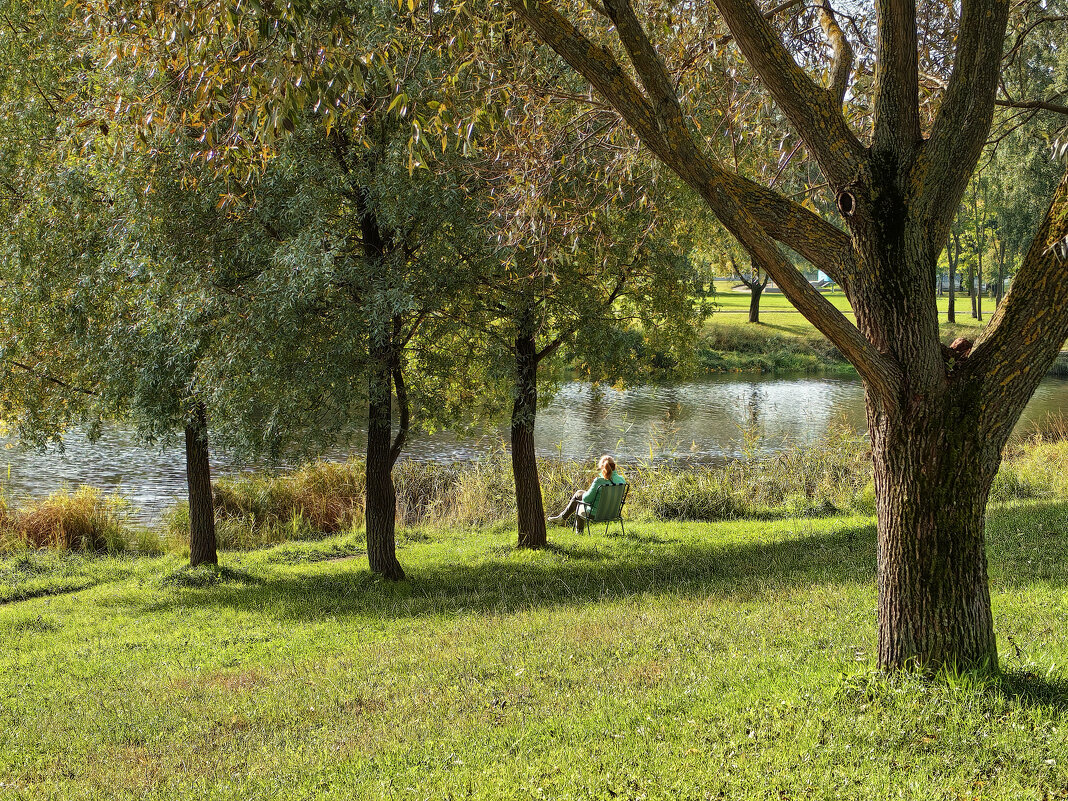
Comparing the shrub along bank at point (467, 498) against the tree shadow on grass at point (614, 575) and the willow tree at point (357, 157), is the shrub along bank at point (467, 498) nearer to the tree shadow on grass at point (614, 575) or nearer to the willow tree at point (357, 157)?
the tree shadow on grass at point (614, 575)

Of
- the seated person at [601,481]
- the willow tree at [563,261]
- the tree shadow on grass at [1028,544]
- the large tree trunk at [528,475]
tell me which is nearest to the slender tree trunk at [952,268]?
the tree shadow on grass at [1028,544]

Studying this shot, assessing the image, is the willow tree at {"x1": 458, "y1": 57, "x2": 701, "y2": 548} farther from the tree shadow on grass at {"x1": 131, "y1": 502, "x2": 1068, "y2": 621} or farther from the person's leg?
the tree shadow on grass at {"x1": 131, "y1": 502, "x2": 1068, "y2": 621}

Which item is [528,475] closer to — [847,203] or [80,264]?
[80,264]

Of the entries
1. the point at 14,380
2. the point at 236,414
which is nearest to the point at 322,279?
the point at 236,414

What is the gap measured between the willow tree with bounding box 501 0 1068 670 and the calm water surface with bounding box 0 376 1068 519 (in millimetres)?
8579

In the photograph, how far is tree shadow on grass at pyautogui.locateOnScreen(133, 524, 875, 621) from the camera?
9031 mm

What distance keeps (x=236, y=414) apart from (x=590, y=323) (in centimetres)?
436

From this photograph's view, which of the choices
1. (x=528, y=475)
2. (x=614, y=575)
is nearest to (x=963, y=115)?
(x=614, y=575)

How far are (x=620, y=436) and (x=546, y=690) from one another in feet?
63.6

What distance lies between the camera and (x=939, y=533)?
488 cm

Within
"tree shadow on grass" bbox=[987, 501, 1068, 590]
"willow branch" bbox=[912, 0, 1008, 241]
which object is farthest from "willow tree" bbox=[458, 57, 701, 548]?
"tree shadow on grass" bbox=[987, 501, 1068, 590]

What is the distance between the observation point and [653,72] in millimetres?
4656

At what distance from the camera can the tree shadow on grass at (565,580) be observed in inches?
356

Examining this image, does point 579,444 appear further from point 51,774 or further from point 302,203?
point 51,774
